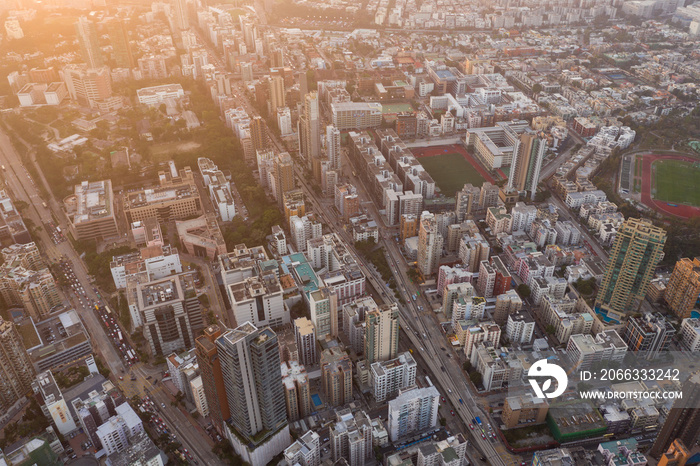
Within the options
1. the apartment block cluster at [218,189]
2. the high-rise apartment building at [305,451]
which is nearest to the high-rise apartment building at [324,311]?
the high-rise apartment building at [305,451]

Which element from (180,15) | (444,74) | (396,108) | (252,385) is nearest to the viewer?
(252,385)

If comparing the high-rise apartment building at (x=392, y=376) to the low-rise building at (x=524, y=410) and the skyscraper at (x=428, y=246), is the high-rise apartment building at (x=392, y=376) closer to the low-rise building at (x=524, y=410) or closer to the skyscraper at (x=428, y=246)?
the low-rise building at (x=524, y=410)

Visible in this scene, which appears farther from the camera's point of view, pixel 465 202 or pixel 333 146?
pixel 333 146

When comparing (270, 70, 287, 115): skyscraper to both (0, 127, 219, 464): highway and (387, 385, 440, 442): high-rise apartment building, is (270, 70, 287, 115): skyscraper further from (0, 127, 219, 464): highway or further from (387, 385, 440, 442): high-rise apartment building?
(387, 385, 440, 442): high-rise apartment building

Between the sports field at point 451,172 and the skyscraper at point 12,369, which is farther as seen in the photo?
the sports field at point 451,172

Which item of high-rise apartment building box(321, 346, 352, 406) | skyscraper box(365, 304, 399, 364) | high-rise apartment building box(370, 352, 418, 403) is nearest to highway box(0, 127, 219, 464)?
high-rise apartment building box(321, 346, 352, 406)

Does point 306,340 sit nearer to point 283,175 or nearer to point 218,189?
point 283,175

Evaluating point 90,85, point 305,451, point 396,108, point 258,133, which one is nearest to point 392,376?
point 305,451
